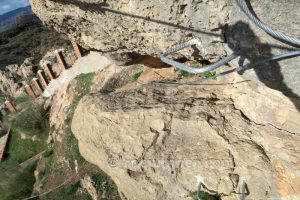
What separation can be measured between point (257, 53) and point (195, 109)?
Result: 2.04 meters

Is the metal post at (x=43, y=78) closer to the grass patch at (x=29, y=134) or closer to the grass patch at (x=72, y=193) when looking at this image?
the grass patch at (x=29, y=134)

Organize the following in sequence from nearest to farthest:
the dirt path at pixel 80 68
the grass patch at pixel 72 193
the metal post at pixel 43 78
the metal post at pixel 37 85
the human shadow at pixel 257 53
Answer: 1. the human shadow at pixel 257 53
2. the grass patch at pixel 72 193
3. the dirt path at pixel 80 68
4. the metal post at pixel 43 78
5. the metal post at pixel 37 85

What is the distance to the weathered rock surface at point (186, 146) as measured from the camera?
17.0ft

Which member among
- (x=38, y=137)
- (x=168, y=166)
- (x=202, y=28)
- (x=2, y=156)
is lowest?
(x=2, y=156)

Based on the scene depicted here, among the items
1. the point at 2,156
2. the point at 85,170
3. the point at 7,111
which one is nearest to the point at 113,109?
the point at 85,170

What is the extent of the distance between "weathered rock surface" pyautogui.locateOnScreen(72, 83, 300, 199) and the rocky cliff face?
17mm

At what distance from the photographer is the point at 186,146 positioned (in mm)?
6000

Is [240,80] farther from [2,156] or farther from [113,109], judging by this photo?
[2,156]

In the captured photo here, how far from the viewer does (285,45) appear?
3.84 meters

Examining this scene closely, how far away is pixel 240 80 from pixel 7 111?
1462cm

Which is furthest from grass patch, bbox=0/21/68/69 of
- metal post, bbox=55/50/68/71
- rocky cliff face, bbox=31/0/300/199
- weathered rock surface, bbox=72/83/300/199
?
weathered rock surface, bbox=72/83/300/199

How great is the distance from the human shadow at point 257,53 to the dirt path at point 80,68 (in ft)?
25.8

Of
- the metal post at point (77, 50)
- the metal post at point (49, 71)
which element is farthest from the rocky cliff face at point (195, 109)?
the metal post at point (49, 71)

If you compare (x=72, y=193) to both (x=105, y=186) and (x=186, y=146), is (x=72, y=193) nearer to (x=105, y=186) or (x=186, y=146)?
(x=105, y=186)
